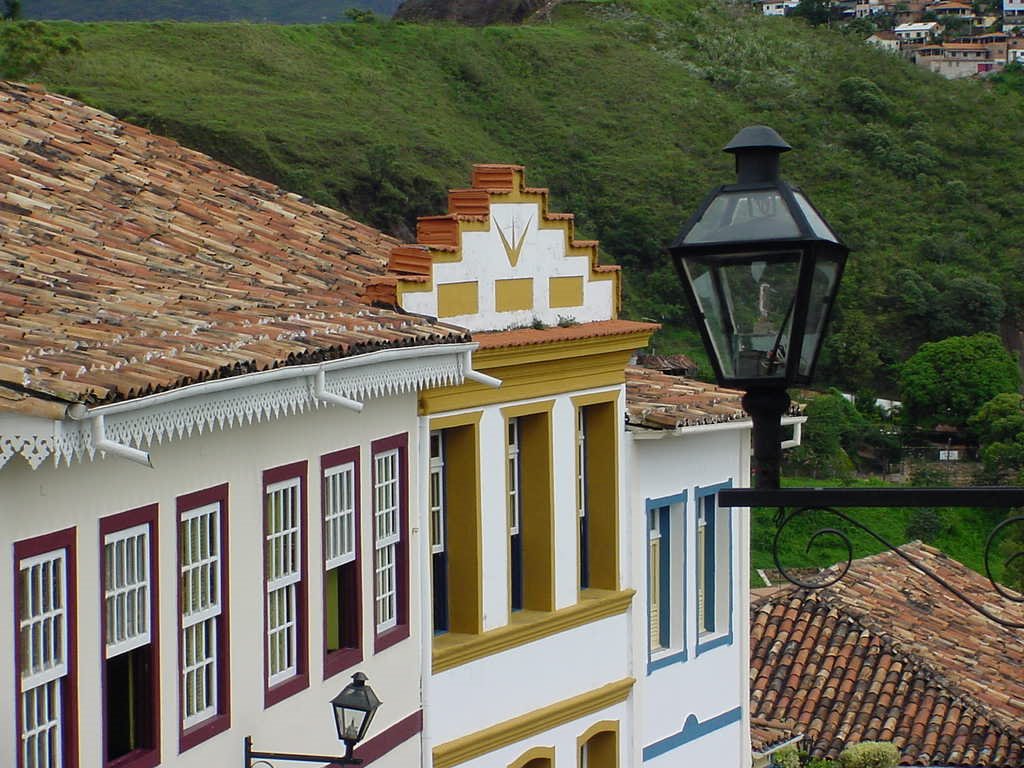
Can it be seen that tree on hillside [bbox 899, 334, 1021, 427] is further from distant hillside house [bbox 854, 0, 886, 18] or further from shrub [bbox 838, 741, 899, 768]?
distant hillside house [bbox 854, 0, 886, 18]

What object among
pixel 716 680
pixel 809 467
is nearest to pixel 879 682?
pixel 716 680

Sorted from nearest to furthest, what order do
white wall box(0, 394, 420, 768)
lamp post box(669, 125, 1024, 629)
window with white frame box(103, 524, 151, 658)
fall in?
lamp post box(669, 125, 1024, 629) < white wall box(0, 394, 420, 768) < window with white frame box(103, 524, 151, 658)

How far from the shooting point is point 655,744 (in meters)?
15.4

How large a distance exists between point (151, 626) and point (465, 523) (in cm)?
436

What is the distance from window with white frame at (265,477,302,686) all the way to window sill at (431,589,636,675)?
2.09 metres

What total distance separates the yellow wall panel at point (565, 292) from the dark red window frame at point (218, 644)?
15.7 ft

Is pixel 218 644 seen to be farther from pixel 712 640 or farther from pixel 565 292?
pixel 712 640

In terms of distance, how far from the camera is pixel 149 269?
10406 mm

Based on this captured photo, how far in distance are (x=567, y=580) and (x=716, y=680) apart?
112 inches

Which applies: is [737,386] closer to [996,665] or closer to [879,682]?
[879,682]

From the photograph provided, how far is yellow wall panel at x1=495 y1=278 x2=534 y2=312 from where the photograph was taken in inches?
528

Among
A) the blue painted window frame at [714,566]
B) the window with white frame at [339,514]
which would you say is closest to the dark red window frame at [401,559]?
the window with white frame at [339,514]

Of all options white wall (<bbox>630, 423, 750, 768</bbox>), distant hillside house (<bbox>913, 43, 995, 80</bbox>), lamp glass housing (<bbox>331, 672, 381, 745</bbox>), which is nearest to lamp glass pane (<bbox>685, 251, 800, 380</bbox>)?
lamp glass housing (<bbox>331, 672, 381, 745</bbox>)

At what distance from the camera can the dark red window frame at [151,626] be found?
27.9ft
